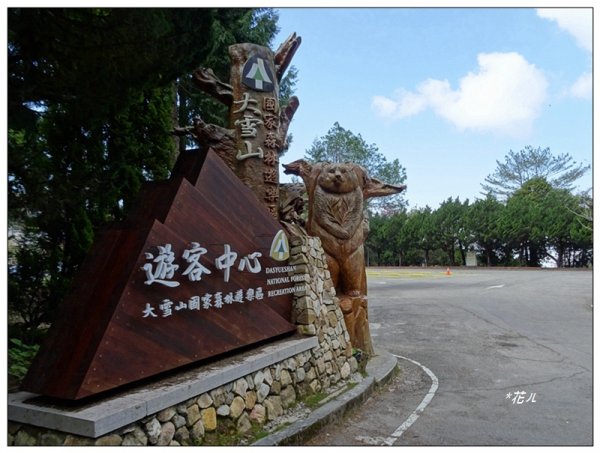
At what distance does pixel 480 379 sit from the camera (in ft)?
22.0

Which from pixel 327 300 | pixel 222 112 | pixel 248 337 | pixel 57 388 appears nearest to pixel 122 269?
pixel 57 388

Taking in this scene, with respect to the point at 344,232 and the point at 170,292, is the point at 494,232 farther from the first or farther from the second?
the point at 170,292

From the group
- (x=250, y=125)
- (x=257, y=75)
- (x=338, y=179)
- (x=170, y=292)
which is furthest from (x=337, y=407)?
(x=257, y=75)

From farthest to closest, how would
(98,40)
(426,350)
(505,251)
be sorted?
(505,251) → (426,350) → (98,40)

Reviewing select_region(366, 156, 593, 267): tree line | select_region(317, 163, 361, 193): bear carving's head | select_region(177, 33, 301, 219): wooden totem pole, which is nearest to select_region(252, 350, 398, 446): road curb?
select_region(177, 33, 301, 219): wooden totem pole

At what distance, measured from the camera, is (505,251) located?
112 feet

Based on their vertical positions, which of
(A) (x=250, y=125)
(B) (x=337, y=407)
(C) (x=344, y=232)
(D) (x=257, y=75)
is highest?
(D) (x=257, y=75)

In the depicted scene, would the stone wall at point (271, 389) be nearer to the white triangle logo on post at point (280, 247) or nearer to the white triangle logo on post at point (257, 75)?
the white triangle logo on post at point (280, 247)

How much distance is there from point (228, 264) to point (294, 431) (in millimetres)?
1581

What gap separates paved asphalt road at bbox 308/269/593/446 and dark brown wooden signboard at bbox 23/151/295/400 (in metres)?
1.42

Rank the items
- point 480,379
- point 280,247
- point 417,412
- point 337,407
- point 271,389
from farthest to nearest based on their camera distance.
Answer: point 480,379 → point 280,247 → point 417,412 → point 337,407 → point 271,389

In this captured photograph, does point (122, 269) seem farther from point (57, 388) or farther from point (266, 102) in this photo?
point (266, 102)

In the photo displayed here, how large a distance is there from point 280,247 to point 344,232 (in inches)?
66.4

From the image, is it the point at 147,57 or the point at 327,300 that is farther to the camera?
the point at 327,300
